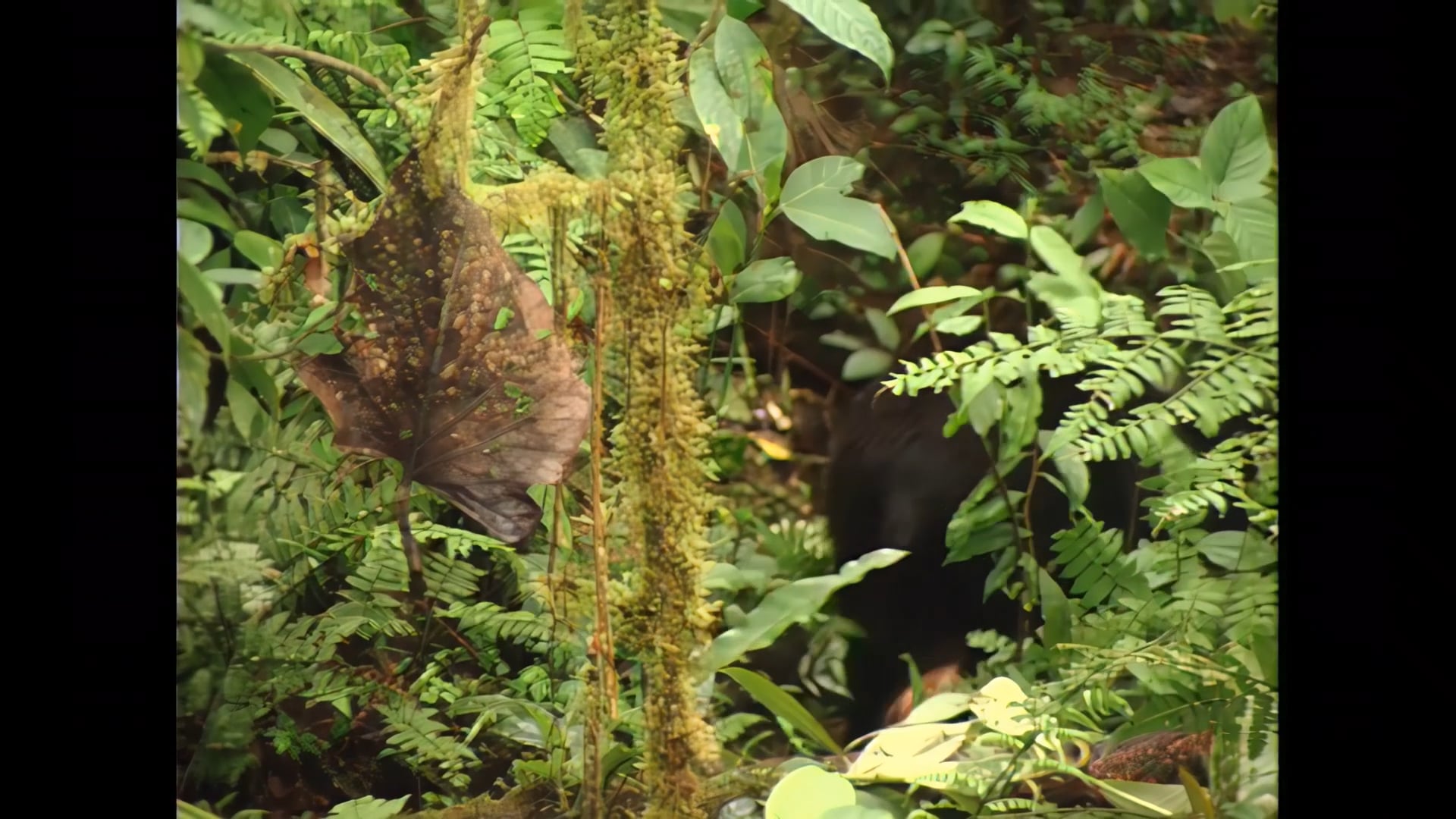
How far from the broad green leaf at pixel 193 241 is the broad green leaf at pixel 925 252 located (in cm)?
68

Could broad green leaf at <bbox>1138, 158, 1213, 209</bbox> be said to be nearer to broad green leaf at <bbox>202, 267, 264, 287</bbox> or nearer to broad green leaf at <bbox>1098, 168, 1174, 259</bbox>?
broad green leaf at <bbox>1098, 168, 1174, 259</bbox>

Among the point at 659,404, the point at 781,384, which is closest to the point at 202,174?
the point at 659,404

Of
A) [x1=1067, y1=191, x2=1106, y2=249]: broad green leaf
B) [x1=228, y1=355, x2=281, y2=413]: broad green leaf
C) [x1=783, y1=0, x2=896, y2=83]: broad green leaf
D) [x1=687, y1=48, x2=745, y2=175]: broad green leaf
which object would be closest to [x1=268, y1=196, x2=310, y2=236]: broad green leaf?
[x1=228, y1=355, x2=281, y2=413]: broad green leaf

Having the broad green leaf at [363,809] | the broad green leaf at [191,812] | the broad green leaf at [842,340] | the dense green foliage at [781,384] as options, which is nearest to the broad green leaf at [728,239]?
the dense green foliage at [781,384]

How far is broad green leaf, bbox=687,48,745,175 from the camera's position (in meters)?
1.06

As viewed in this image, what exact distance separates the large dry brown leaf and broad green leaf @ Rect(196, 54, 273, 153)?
0.14 meters

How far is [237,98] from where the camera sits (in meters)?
1.03

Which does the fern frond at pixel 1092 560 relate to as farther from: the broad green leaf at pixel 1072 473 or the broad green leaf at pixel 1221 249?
the broad green leaf at pixel 1221 249

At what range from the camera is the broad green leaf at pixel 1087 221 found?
3.56 ft

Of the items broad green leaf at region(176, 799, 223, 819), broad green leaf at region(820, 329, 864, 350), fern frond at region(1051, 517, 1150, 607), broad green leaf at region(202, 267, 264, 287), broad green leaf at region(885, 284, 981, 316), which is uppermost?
broad green leaf at region(885, 284, 981, 316)
